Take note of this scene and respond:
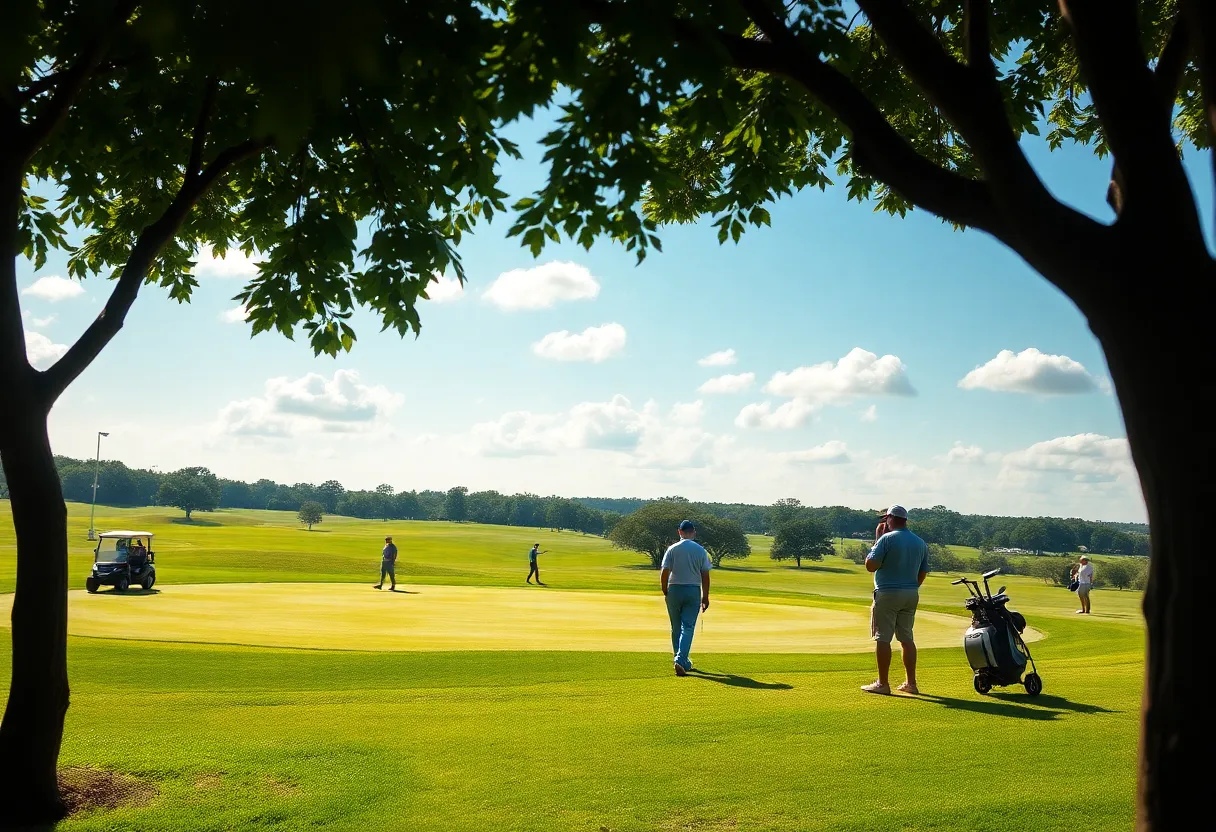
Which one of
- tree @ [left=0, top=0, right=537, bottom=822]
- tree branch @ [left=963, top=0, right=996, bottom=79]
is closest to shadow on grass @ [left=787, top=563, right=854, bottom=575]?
tree @ [left=0, top=0, right=537, bottom=822]

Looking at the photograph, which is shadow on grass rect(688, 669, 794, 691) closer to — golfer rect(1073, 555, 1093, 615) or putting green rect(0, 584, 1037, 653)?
putting green rect(0, 584, 1037, 653)

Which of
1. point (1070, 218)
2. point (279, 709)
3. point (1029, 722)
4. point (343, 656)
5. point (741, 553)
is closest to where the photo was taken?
point (1070, 218)

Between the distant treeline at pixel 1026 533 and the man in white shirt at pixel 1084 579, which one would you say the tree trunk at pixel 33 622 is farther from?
the distant treeline at pixel 1026 533

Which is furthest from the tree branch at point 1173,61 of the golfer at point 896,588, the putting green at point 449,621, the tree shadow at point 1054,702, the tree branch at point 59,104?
the putting green at point 449,621

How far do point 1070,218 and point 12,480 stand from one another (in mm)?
6261

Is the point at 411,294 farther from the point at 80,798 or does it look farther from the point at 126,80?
the point at 80,798

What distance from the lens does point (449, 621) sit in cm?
2103

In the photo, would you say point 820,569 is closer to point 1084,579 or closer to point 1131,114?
point 1084,579

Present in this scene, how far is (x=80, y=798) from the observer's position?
20.5 ft

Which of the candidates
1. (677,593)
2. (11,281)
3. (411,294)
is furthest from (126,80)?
(677,593)

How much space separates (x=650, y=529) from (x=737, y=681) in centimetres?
10837

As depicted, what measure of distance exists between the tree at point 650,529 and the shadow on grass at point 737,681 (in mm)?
102488

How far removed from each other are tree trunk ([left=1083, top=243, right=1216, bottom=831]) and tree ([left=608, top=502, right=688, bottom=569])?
112 metres

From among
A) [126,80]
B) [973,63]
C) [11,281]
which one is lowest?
[11,281]
